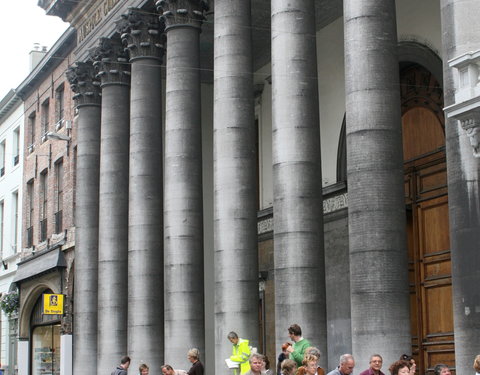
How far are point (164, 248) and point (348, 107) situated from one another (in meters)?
9.96

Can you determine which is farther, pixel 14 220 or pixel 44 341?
pixel 14 220

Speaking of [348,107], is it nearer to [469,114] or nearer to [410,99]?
[469,114]

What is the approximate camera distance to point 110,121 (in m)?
32.2

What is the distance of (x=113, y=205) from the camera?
31672 millimetres

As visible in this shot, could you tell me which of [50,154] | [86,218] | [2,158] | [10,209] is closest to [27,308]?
[10,209]

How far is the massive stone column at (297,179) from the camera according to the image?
2128 cm

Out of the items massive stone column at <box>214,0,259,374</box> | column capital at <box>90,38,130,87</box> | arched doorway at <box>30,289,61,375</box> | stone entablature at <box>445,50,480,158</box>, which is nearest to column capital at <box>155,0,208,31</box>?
massive stone column at <box>214,0,259,374</box>

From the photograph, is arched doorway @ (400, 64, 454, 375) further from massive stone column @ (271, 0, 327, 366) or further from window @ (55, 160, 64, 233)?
window @ (55, 160, 64, 233)

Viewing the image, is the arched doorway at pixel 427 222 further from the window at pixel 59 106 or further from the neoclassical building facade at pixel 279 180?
the window at pixel 59 106

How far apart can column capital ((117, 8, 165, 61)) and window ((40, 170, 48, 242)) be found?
16.0m

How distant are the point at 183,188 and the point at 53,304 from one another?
13906mm

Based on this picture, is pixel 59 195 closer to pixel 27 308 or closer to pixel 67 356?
pixel 27 308

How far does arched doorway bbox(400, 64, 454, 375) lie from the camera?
1023 inches

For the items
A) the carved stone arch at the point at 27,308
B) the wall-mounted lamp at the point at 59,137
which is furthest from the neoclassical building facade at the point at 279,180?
the carved stone arch at the point at 27,308
